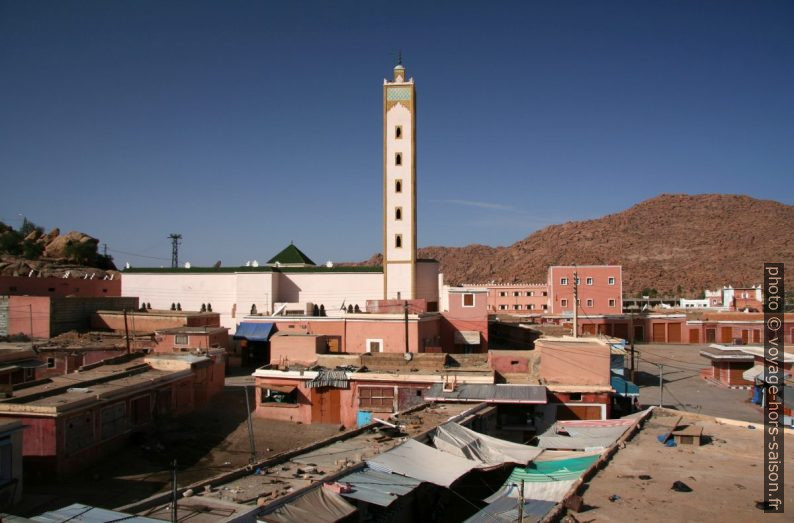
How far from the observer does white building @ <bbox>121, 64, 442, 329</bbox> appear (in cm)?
3225

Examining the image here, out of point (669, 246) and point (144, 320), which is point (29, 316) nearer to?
point (144, 320)

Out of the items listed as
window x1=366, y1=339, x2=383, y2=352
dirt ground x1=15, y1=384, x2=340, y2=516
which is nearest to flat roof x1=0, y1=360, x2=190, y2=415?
dirt ground x1=15, y1=384, x2=340, y2=516

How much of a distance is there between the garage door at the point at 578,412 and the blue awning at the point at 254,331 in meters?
15.2

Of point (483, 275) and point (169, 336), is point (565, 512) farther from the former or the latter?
point (483, 275)

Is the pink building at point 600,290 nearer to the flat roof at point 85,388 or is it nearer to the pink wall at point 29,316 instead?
the flat roof at point 85,388

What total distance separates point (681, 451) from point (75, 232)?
2064 inches

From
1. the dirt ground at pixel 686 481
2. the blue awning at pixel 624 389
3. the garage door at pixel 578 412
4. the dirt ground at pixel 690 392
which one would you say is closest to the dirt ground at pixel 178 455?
the garage door at pixel 578 412

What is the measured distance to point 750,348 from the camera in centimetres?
2636

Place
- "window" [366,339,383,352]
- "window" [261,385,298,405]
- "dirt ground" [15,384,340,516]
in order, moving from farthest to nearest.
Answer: "window" [366,339,383,352] → "window" [261,385,298,405] → "dirt ground" [15,384,340,516]

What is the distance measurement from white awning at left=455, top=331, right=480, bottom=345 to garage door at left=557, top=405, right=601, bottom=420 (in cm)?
1036

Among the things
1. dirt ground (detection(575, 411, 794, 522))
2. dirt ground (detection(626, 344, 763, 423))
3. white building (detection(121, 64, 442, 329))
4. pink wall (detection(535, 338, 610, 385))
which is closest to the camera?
dirt ground (detection(575, 411, 794, 522))

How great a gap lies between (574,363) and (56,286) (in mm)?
29181

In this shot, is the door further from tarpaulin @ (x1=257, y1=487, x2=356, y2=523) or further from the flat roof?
tarpaulin @ (x1=257, y1=487, x2=356, y2=523)

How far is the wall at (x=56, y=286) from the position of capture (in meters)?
31.6
